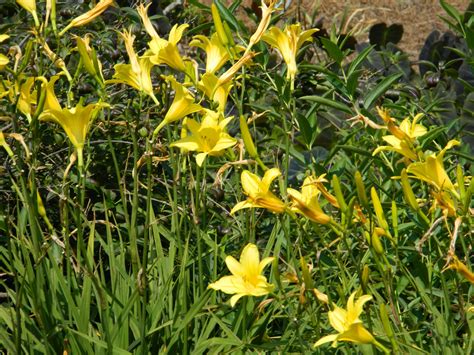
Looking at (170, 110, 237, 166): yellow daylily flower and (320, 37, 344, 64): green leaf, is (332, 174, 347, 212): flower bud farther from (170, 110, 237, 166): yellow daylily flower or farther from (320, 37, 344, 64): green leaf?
(320, 37, 344, 64): green leaf

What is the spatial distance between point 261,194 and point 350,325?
37 centimetres

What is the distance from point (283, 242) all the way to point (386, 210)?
0.37 m

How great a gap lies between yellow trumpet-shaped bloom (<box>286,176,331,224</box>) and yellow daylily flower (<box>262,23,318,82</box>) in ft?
1.43

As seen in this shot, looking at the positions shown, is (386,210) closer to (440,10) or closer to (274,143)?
(274,143)

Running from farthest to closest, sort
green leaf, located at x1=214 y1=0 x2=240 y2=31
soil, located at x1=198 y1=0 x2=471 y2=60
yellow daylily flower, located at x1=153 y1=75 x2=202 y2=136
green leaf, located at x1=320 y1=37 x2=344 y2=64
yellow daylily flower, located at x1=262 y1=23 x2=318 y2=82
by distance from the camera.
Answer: soil, located at x1=198 y1=0 x2=471 y2=60 < green leaf, located at x1=214 y1=0 x2=240 y2=31 < green leaf, located at x1=320 y1=37 x2=344 y2=64 < yellow daylily flower, located at x1=262 y1=23 x2=318 y2=82 < yellow daylily flower, located at x1=153 y1=75 x2=202 y2=136

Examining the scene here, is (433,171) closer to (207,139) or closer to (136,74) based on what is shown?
(207,139)

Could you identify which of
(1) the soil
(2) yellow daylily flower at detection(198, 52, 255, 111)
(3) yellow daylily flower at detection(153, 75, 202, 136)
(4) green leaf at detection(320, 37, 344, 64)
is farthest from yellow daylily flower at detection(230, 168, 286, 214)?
(1) the soil

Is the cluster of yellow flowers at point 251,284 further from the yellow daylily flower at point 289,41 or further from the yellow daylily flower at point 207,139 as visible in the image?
the yellow daylily flower at point 289,41

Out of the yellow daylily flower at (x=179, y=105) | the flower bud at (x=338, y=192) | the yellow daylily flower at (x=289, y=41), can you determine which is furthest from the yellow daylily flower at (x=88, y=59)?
the flower bud at (x=338, y=192)

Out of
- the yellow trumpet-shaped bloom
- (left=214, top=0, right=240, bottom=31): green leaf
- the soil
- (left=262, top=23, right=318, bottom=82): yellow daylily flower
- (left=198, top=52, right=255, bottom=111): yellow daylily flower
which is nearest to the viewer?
the yellow trumpet-shaped bloom

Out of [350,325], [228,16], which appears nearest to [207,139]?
[350,325]

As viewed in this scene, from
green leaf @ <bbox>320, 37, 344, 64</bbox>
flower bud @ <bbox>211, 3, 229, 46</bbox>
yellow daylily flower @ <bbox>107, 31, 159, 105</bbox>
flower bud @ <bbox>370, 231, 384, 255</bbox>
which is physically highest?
flower bud @ <bbox>211, 3, 229, 46</bbox>

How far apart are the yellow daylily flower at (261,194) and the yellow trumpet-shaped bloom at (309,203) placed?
4 cm

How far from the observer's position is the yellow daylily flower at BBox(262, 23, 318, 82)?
2336 millimetres
